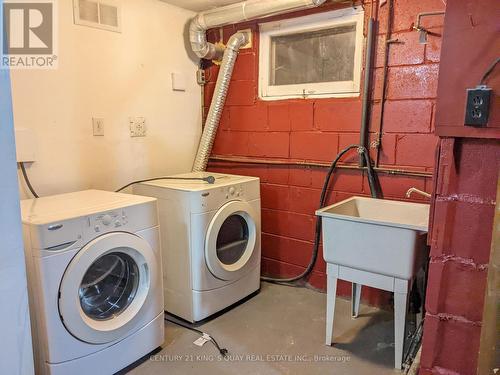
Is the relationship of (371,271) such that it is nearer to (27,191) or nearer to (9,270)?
(9,270)

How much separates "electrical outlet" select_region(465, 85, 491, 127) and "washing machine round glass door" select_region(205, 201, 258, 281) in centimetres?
141

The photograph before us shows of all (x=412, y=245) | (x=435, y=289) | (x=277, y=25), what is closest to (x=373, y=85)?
(x=277, y=25)

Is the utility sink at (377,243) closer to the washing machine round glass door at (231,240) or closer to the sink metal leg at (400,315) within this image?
the sink metal leg at (400,315)

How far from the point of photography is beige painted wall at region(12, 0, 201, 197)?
2.12 m

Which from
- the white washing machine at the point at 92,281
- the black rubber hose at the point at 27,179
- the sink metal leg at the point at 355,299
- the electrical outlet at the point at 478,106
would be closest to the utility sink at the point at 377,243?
the sink metal leg at the point at 355,299

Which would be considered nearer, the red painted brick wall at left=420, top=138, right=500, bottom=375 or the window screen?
the red painted brick wall at left=420, top=138, right=500, bottom=375

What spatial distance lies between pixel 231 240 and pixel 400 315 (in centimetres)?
113

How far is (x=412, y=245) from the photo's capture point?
171 centimetres

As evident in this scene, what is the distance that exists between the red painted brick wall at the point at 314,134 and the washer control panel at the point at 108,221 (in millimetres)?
1319

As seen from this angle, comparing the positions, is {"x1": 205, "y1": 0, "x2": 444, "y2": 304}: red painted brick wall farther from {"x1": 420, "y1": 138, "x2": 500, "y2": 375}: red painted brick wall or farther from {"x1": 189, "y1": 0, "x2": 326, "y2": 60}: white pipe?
{"x1": 420, "y1": 138, "x2": 500, "y2": 375}: red painted brick wall

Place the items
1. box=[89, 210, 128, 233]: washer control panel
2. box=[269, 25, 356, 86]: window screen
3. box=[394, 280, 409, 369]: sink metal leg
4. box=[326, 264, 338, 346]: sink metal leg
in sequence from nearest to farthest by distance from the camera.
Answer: box=[89, 210, 128, 233]: washer control panel
box=[394, 280, 409, 369]: sink metal leg
box=[326, 264, 338, 346]: sink metal leg
box=[269, 25, 356, 86]: window screen

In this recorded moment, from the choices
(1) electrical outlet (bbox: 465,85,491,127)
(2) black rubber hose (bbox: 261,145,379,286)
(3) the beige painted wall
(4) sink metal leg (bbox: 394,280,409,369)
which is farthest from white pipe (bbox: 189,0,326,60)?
(4) sink metal leg (bbox: 394,280,409,369)

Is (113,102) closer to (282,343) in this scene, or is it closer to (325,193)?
(325,193)

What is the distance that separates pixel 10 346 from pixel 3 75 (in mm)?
879
